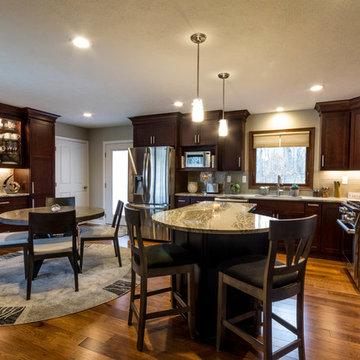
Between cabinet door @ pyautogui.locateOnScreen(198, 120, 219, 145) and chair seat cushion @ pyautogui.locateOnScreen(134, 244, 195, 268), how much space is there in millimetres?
3021

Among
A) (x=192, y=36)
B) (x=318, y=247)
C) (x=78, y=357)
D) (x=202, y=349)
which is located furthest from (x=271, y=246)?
(x=318, y=247)

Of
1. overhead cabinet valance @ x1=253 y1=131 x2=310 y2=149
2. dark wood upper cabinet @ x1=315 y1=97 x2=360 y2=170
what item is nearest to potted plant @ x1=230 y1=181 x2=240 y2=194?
overhead cabinet valance @ x1=253 y1=131 x2=310 y2=149

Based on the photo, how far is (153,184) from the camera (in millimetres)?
4715

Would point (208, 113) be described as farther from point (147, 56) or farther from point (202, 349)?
point (202, 349)

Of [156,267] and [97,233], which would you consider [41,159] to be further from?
[156,267]

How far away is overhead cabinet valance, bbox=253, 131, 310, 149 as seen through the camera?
4.50m

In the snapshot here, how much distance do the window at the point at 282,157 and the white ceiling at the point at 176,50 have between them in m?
0.82

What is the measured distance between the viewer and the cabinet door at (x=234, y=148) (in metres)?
4.70

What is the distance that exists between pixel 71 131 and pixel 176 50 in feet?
14.6

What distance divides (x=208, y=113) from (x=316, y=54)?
236cm

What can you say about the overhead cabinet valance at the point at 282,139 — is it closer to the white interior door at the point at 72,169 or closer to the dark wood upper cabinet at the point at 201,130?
the dark wood upper cabinet at the point at 201,130

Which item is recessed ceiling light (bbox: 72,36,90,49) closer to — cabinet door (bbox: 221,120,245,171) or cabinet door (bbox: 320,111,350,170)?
cabinet door (bbox: 221,120,245,171)

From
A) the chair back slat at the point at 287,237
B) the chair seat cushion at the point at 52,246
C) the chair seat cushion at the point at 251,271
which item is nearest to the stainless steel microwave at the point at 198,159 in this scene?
the chair seat cushion at the point at 52,246

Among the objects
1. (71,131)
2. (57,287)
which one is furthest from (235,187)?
(71,131)
